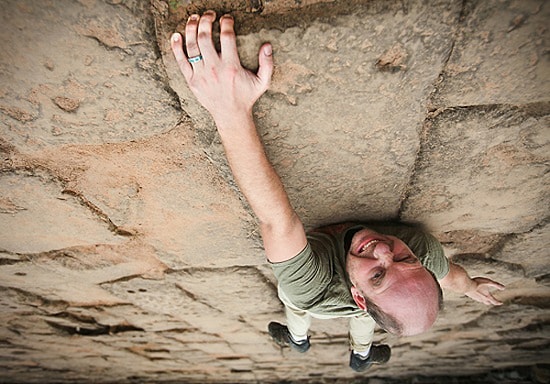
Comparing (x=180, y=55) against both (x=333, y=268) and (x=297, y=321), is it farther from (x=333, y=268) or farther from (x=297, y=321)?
Result: (x=297, y=321)

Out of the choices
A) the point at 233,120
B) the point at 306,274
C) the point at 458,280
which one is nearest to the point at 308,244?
the point at 306,274

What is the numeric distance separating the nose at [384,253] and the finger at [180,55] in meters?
0.63

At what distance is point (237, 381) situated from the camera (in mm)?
3035

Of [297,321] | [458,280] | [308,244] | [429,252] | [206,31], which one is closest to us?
[206,31]

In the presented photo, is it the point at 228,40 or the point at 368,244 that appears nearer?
the point at 228,40

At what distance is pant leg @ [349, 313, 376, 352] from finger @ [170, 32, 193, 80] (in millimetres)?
1161

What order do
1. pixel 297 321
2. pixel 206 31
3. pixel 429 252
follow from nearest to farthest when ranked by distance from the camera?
pixel 206 31, pixel 429 252, pixel 297 321

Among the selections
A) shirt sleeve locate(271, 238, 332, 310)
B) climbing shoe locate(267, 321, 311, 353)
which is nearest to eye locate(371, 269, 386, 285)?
shirt sleeve locate(271, 238, 332, 310)

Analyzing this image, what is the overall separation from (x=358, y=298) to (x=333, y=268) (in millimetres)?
112

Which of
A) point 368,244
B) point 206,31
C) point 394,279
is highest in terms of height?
point 206,31

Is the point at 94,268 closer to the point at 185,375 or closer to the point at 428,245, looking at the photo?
the point at 428,245

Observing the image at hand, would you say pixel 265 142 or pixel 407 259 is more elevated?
pixel 265 142

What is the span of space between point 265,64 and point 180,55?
16 cm

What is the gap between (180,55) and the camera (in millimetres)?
802
